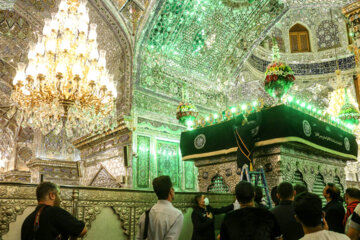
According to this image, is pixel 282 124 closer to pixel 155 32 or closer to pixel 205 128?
pixel 205 128

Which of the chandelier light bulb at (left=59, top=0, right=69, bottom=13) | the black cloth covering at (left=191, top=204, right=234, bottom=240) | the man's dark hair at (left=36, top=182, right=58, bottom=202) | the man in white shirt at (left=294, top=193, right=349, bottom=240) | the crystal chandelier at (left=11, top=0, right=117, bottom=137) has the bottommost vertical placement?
the black cloth covering at (left=191, top=204, right=234, bottom=240)

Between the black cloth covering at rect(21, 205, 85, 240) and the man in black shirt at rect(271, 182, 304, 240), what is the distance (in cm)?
140

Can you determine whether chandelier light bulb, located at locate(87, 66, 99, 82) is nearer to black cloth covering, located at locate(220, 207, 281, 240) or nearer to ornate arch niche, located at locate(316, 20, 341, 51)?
black cloth covering, located at locate(220, 207, 281, 240)

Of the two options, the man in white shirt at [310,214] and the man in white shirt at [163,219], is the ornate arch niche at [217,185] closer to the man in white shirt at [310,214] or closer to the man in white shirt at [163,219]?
the man in white shirt at [163,219]

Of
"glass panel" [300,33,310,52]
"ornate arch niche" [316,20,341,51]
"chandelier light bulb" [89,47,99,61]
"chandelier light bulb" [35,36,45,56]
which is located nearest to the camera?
"chandelier light bulb" [35,36,45,56]

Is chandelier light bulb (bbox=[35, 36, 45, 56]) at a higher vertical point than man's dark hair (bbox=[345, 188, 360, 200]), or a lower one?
higher

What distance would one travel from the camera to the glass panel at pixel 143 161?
265 inches

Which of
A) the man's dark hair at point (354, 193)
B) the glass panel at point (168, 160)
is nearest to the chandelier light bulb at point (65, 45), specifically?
the glass panel at point (168, 160)

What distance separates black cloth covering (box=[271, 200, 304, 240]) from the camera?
2330 millimetres

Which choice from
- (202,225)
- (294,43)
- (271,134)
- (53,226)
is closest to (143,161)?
(271,134)

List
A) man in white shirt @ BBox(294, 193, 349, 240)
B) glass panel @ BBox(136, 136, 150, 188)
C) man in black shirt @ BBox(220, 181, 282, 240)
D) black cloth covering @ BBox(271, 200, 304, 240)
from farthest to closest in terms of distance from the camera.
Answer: glass panel @ BBox(136, 136, 150, 188) < black cloth covering @ BBox(271, 200, 304, 240) < man in black shirt @ BBox(220, 181, 282, 240) < man in white shirt @ BBox(294, 193, 349, 240)

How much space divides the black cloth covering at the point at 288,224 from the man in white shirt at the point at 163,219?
0.85m

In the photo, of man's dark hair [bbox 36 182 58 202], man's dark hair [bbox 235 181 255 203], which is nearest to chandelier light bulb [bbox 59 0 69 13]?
man's dark hair [bbox 36 182 58 202]

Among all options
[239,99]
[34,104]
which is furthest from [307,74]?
[34,104]
